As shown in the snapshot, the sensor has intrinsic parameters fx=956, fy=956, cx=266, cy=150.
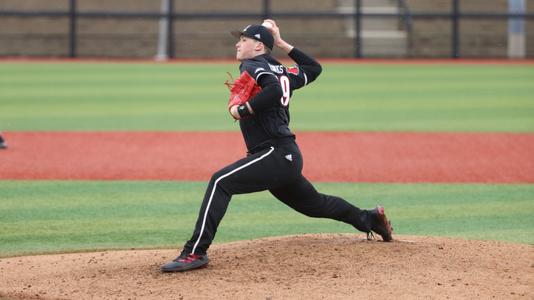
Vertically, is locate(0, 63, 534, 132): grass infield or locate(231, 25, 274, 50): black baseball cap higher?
locate(231, 25, 274, 50): black baseball cap

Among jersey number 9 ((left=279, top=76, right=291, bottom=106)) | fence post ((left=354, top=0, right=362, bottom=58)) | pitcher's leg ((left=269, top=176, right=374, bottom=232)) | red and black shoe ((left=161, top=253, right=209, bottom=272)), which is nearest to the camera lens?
red and black shoe ((left=161, top=253, right=209, bottom=272))

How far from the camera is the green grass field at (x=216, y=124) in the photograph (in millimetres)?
8148

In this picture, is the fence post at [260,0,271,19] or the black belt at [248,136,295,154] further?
the fence post at [260,0,271,19]

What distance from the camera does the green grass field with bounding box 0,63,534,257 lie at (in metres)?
8.15

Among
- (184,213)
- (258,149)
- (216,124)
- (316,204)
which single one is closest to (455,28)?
(216,124)

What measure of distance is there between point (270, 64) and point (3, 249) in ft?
8.76

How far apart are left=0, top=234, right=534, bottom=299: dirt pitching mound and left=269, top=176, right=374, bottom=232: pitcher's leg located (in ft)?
0.58

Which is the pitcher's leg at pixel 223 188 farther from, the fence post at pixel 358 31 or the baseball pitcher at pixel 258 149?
the fence post at pixel 358 31

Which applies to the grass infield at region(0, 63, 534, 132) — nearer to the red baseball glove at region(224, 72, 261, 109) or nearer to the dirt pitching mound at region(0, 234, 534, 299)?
the dirt pitching mound at region(0, 234, 534, 299)

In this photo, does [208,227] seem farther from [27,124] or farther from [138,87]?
[138,87]

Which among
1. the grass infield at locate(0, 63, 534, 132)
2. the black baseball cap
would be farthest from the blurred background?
the black baseball cap

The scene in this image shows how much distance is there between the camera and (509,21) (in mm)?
26625

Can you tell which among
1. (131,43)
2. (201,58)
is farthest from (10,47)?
(201,58)

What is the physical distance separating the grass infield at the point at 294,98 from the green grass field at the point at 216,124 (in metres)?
0.03
